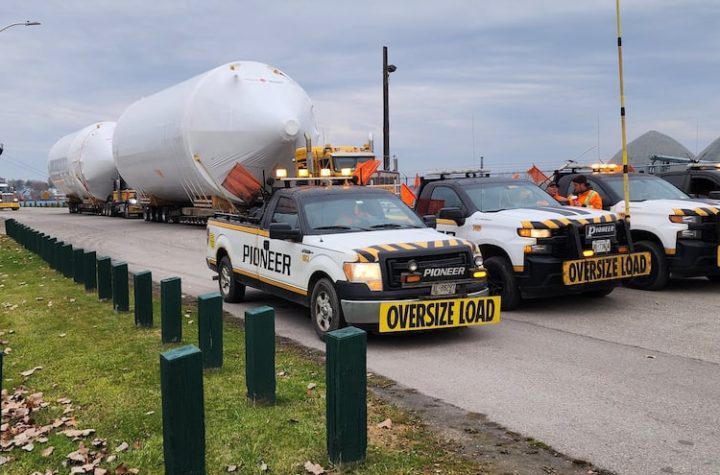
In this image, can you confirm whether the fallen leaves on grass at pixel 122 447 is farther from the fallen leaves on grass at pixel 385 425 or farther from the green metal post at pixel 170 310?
the green metal post at pixel 170 310

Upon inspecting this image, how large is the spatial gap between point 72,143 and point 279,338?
39.6 m

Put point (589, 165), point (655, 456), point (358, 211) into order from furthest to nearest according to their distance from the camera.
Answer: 1. point (589, 165)
2. point (358, 211)
3. point (655, 456)

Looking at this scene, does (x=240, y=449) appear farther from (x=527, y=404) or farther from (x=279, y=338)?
(x=279, y=338)

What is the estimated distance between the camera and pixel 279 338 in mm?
8398

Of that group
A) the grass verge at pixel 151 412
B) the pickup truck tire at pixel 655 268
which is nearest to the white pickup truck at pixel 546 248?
the pickup truck tire at pixel 655 268

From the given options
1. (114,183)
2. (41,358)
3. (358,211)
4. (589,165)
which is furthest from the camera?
(114,183)

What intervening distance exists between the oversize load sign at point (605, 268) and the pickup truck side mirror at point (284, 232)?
344cm

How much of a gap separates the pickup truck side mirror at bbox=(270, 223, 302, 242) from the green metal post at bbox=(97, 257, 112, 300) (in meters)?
3.62

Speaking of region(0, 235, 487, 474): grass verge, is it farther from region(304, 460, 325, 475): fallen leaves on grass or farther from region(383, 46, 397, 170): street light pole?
region(383, 46, 397, 170): street light pole

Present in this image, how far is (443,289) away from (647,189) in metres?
6.12

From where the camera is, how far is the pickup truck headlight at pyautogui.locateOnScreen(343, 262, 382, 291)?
300 inches

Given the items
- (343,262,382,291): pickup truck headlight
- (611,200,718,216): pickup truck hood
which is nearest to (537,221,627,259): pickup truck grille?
(611,200,718,216): pickup truck hood

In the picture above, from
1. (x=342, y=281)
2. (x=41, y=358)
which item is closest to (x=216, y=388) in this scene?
(x=342, y=281)

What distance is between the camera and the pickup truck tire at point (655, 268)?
1116 centimetres
